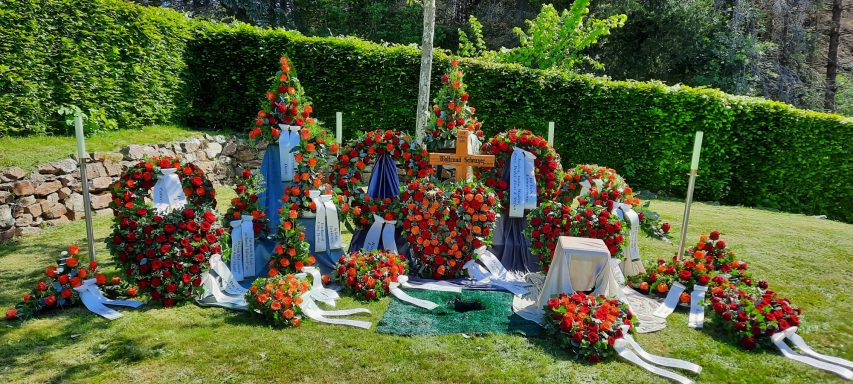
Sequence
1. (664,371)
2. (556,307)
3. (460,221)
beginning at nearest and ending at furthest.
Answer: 1. (664,371)
2. (556,307)
3. (460,221)

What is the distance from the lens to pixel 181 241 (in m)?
4.82

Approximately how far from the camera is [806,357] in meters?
4.13

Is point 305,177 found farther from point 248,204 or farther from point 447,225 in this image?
point 447,225

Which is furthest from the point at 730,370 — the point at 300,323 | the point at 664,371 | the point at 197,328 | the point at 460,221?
the point at 197,328

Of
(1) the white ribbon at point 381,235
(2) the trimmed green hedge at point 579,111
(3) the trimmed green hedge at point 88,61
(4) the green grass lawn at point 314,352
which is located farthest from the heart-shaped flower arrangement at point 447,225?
(2) the trimmed green hedge at point 579,111

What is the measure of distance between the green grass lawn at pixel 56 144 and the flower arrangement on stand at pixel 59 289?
9.45 ft

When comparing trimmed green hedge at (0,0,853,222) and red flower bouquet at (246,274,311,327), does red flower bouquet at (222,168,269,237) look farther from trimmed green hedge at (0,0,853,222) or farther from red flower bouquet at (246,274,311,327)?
trimmed green hedge at (0,0,853,222)

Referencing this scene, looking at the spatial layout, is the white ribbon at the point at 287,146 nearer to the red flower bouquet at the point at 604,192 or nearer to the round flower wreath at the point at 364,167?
the round flower wreath at the point at 364,167

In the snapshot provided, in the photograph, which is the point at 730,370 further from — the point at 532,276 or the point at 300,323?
the point at 300,323

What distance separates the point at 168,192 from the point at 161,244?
557 millimetres

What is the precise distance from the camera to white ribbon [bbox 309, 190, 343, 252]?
225 inches

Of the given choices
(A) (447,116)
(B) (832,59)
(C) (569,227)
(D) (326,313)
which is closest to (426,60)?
(A) (447,116)

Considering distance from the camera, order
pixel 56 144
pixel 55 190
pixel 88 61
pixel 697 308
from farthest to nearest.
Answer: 1. pixel 88 61
2. pixel 56 144
3. pixel 55 190
4. pixel 697 308

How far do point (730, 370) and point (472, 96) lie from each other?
26.0 ft
